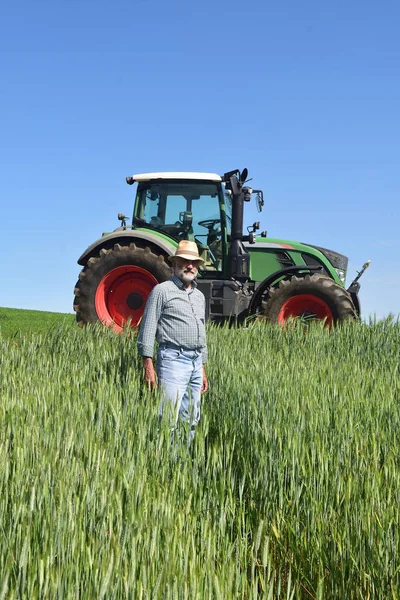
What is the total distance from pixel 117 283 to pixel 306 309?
2509mm

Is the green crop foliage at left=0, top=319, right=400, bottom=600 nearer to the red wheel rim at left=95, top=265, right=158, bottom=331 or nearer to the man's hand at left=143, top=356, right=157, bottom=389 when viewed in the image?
the man's hand at left=143, top=356, right=157, bottom=389

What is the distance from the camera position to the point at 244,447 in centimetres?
365

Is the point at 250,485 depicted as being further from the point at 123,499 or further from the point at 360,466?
the point at 123,499

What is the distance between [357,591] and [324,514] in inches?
18.9

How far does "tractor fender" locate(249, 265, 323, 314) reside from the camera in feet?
27.2

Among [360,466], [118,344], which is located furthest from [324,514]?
[118,344]

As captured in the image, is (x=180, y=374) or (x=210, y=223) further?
(x=210, y=223)

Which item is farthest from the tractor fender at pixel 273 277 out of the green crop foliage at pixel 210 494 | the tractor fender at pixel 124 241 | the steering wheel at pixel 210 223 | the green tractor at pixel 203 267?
the green crop foliage at pixel 210 494

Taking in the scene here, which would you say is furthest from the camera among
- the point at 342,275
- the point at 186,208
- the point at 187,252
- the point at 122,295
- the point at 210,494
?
the point at 342,275

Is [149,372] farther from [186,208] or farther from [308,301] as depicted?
[308,301]

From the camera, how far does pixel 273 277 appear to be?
834cm

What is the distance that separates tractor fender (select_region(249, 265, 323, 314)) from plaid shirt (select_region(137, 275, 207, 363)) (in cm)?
404

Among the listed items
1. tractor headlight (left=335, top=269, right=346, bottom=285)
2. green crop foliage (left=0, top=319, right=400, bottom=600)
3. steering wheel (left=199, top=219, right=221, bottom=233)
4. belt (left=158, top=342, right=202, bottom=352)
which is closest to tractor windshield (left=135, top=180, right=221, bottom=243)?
steering wheel (left=199, top=219, right=221, bottom=233)

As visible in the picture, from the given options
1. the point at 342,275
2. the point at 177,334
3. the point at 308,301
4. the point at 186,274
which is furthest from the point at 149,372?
the point at 342,275
